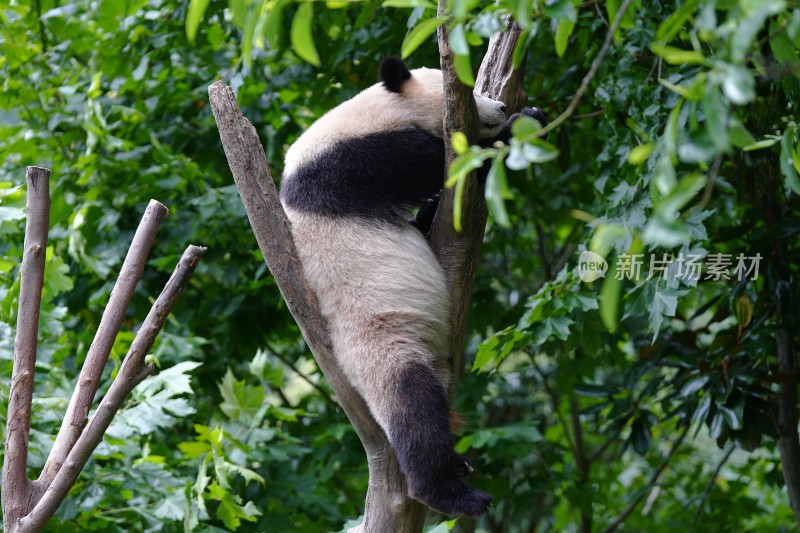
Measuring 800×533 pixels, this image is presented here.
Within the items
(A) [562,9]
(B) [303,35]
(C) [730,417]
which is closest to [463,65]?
(A) [562,9]

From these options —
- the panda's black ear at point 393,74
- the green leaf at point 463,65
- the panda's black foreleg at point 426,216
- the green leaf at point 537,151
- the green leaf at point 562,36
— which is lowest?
the panda's black foreleg at point 426,216

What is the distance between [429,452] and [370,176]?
43.1 inches

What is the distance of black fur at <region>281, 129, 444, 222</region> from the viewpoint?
304 centimetres

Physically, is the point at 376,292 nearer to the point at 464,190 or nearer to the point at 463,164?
the point at 464,190

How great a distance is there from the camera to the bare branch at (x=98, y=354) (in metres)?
2.61

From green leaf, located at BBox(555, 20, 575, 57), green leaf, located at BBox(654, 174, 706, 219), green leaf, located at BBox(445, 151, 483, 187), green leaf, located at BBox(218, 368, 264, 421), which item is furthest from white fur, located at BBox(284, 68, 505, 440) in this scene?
green leaf, located at BBox(654, 174, 706, 219)

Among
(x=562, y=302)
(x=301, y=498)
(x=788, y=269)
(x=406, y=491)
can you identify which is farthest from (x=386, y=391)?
(x=788, y=269)

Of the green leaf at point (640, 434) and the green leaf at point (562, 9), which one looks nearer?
the green leaf at point (562, 9)

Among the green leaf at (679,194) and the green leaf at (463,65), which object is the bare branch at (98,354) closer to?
the green leaf at (463,65)

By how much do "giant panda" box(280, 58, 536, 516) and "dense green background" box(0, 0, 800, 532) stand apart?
0.34 meters

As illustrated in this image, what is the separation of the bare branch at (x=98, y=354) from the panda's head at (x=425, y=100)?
3.59ft

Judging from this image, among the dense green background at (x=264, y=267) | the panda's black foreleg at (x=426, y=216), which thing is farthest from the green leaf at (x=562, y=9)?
the panda's black foreleg at (x=426, y=216)

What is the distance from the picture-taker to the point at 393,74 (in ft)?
10.6

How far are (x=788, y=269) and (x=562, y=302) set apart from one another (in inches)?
55.1
